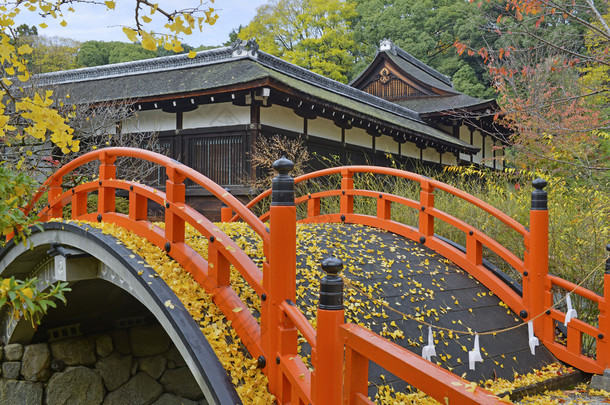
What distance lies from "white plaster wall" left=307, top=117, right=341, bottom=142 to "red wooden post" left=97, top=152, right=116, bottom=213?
7013 millimetres

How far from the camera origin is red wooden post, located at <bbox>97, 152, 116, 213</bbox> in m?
4.86

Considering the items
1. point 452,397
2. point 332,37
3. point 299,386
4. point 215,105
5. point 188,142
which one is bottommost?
point 299,386

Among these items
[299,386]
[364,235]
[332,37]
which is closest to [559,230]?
[364,235]

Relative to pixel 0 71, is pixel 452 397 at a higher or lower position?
lower

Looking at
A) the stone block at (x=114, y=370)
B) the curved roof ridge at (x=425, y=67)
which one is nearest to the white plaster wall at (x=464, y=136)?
the curved roof ridge at (x=425, y=67)

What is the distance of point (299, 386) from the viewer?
2762mm

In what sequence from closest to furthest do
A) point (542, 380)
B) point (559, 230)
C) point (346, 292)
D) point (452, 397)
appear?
point (452, 397) → point (542, 380) → point (346, 292) → point (559, 230)

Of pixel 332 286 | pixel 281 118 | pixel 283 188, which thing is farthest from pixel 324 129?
pixel 332 286

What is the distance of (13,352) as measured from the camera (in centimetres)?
623

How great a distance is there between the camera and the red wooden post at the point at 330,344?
2.34 meters

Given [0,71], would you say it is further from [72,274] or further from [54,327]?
[72,274]

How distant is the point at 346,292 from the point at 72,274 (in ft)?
8.80

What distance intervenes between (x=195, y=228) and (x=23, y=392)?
4.02m

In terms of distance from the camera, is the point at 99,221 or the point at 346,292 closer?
the point at 346,292
